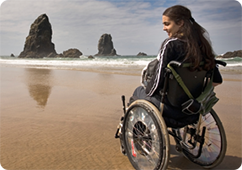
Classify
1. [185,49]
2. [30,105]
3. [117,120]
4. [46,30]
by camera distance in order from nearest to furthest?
1. [185,49]
2. [117,120]
3. [30,105]
4. [46,30]

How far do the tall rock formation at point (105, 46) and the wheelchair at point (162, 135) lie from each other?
97.2m

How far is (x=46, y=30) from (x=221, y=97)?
2931 inches

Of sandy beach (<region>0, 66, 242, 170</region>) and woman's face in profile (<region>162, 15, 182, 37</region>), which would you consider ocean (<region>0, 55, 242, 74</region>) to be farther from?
woman's face in profile (<region>162, 15, 182, 37</region>)

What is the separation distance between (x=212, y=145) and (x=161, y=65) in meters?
0.97

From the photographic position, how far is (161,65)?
1.54m

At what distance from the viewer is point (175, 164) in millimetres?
2090

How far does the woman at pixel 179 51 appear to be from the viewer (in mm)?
1525

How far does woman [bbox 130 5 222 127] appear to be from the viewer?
5.00 feet

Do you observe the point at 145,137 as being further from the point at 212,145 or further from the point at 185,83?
the point at 212,145

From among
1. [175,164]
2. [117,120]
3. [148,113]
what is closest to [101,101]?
[117,120]

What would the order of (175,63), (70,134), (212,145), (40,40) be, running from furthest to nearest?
1. (40,40)
2. (70,134)
3. (212,145)
4. (175,63)

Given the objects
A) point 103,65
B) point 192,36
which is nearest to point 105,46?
point 103,65

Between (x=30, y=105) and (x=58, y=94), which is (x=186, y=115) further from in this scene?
(x=58, y=94)

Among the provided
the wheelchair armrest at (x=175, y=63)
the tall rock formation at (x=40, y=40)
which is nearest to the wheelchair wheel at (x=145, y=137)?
the wheelchair armrest at (x=175, y=63)
